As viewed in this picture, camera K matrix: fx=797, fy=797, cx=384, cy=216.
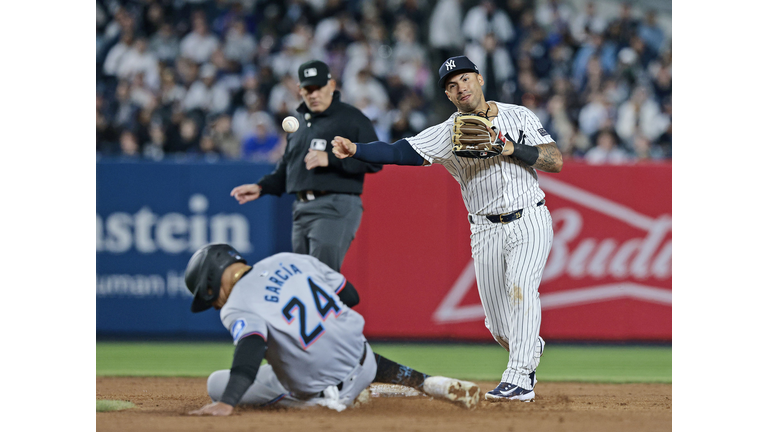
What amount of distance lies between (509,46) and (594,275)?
4708 millimetres

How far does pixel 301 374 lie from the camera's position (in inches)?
162

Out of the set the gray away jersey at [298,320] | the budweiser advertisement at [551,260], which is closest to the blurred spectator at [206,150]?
the budweiser advertisement at [551,260]

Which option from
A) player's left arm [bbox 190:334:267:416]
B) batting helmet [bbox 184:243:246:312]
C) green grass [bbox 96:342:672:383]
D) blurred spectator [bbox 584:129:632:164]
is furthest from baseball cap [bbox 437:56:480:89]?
blurred spectator [bbox 584:129:632:164]

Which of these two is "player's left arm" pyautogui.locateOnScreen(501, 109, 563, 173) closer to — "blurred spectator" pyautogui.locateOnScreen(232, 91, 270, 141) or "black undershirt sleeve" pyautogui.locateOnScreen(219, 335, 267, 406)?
"black undershirt sleeve" pyautogui.locateOnScreen(219, 335, 267, 406)

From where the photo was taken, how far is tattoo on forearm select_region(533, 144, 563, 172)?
472 centimetres

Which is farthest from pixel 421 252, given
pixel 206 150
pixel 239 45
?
pixel 239 45

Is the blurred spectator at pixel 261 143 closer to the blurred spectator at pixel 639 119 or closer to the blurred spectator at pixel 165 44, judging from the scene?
the blurred spectator at pixel 165 44

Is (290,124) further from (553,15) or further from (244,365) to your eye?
(553,15)

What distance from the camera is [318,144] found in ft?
18.7

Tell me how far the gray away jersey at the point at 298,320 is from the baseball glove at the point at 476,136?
1.10 m

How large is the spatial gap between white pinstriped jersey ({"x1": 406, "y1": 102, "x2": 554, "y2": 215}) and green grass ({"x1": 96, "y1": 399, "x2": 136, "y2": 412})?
2.37 meters

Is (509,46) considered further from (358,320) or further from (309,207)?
(358,320)

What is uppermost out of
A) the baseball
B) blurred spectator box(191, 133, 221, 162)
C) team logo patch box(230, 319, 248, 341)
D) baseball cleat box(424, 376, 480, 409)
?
blurred spectator box(191, 133, 221, 162)

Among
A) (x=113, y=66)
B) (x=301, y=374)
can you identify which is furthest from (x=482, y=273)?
(x=113, y=66)
